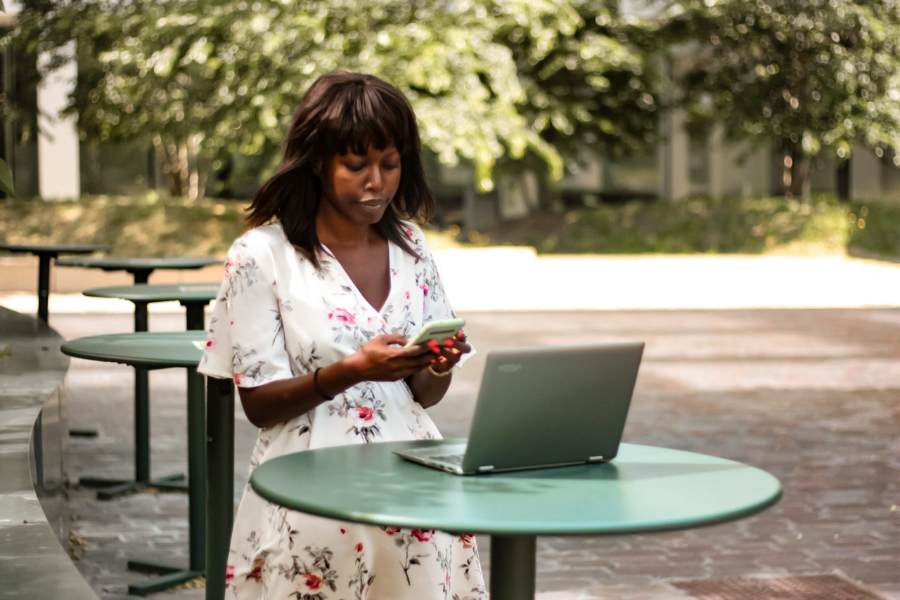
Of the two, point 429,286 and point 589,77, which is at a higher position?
point 589,77

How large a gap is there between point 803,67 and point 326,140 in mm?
25606

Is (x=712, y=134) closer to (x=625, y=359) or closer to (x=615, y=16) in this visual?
(x=615, y=16)

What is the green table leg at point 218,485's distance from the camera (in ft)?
16.1

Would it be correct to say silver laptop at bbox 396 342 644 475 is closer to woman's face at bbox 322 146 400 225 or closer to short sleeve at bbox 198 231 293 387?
short sleeve at bbox 198 231 293 387

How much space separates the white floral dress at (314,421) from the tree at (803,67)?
78.7ft

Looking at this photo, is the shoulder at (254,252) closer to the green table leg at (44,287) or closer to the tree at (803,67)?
the green table leg at (44,287)

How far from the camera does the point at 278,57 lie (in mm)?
23109

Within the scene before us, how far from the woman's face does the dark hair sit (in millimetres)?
20

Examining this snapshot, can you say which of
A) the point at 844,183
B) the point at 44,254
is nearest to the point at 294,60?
the point at 44,254

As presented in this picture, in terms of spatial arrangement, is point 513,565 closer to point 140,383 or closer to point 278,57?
point 140,383

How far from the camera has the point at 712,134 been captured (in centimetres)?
3447

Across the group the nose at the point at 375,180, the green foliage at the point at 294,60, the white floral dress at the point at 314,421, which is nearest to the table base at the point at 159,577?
the white floral dress at the point at 314,421

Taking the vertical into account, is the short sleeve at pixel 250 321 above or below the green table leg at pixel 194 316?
A: above

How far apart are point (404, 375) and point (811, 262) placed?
24360mm
